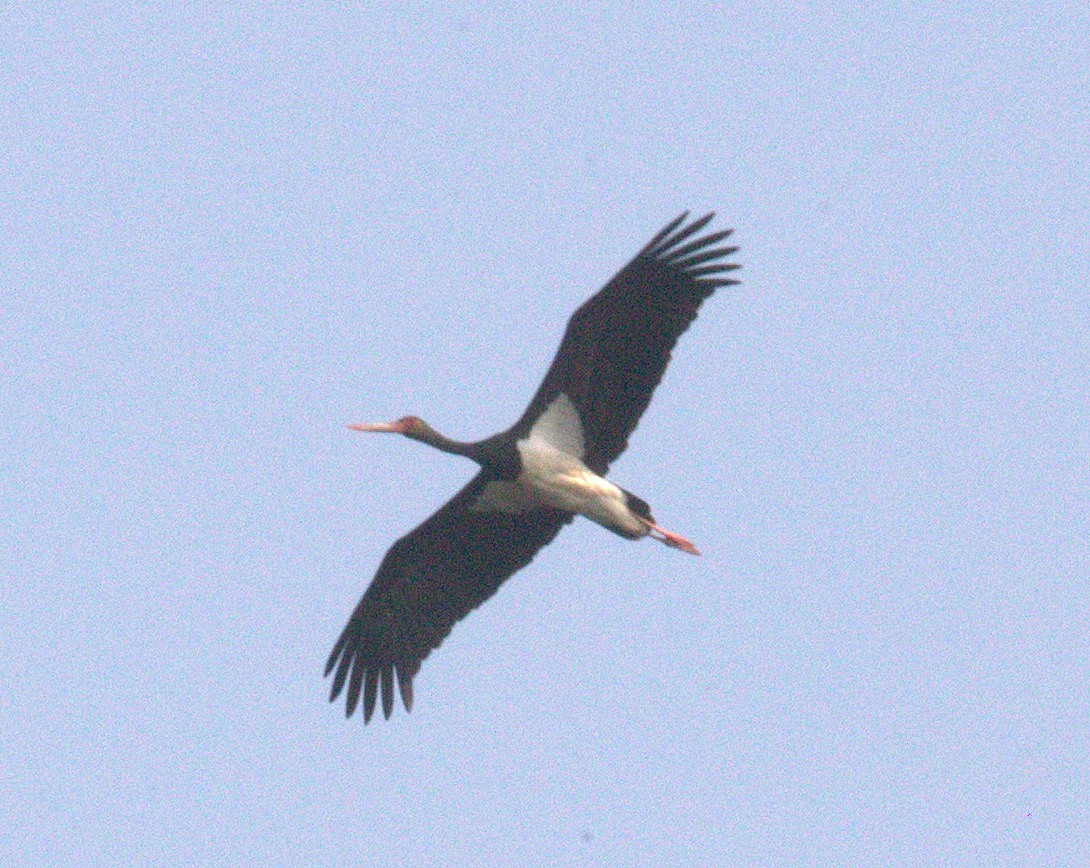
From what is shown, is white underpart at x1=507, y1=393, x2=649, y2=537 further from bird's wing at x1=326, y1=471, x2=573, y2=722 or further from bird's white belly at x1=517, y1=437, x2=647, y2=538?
bird's wing at x1=326, y1=471, x2=573, y2=722

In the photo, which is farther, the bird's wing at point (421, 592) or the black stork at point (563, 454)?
the bird's wing at point (421, 592)

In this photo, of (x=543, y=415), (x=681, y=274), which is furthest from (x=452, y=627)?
(x=681, y=274)

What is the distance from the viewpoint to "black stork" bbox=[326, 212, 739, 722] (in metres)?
18.2

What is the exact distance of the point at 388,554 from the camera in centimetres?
1920

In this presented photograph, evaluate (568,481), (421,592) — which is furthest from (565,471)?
(421,592)

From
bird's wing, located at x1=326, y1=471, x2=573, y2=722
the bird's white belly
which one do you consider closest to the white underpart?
the bird's white belly

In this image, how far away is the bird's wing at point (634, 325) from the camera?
59.6 feet

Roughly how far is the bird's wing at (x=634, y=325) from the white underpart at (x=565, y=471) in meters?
0.09

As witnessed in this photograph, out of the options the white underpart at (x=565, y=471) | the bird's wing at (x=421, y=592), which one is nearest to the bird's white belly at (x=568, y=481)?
the white underpart at (x=565, y=471)

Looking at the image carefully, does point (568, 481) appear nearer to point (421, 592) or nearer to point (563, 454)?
point (563, 454)

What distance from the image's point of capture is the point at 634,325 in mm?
18219

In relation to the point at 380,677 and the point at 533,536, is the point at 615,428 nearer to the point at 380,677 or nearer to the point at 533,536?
the point at 533,536

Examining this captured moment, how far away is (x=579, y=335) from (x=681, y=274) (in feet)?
2.68

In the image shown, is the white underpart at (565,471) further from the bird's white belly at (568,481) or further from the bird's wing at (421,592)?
the bird's wing at (421,592)
